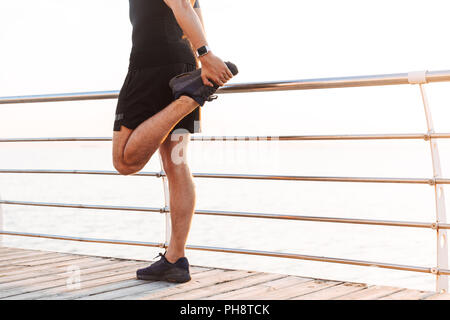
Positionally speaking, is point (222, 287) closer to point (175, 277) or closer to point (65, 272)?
point (175, 277)

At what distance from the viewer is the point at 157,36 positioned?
204cm

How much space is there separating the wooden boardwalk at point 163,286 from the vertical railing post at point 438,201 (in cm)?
11

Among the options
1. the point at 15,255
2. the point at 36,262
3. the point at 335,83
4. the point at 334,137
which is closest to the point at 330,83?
the point at 335,83

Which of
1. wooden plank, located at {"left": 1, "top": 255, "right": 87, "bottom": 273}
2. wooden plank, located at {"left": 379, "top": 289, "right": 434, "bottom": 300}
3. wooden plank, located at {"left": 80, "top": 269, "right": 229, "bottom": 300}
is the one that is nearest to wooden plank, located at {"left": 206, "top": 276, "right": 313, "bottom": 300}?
wooden plank, located at {"left": 80, "top": 269, "right": 229, "bottom": 300}

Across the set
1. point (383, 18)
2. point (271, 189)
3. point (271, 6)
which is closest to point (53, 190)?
point (271, 189)

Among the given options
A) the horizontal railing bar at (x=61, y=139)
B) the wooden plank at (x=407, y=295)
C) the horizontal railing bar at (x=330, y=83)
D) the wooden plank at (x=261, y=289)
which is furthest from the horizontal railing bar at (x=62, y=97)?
the wooden plank at (x=407, y=295)

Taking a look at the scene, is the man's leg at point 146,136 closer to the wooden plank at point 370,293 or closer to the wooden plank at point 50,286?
the wooden plank at point 50,286

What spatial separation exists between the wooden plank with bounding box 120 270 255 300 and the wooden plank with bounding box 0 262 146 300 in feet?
1.05

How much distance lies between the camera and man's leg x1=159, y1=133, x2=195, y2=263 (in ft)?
7.08

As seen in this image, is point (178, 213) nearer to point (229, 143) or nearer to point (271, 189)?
point (229, 143)

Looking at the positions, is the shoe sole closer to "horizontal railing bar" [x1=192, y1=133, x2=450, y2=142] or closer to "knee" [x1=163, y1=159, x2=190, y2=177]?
"knee" [x1=163, y1=159, x2=190, y2=177]

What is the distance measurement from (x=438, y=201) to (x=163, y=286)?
1.13m

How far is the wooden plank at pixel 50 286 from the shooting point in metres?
2.02
